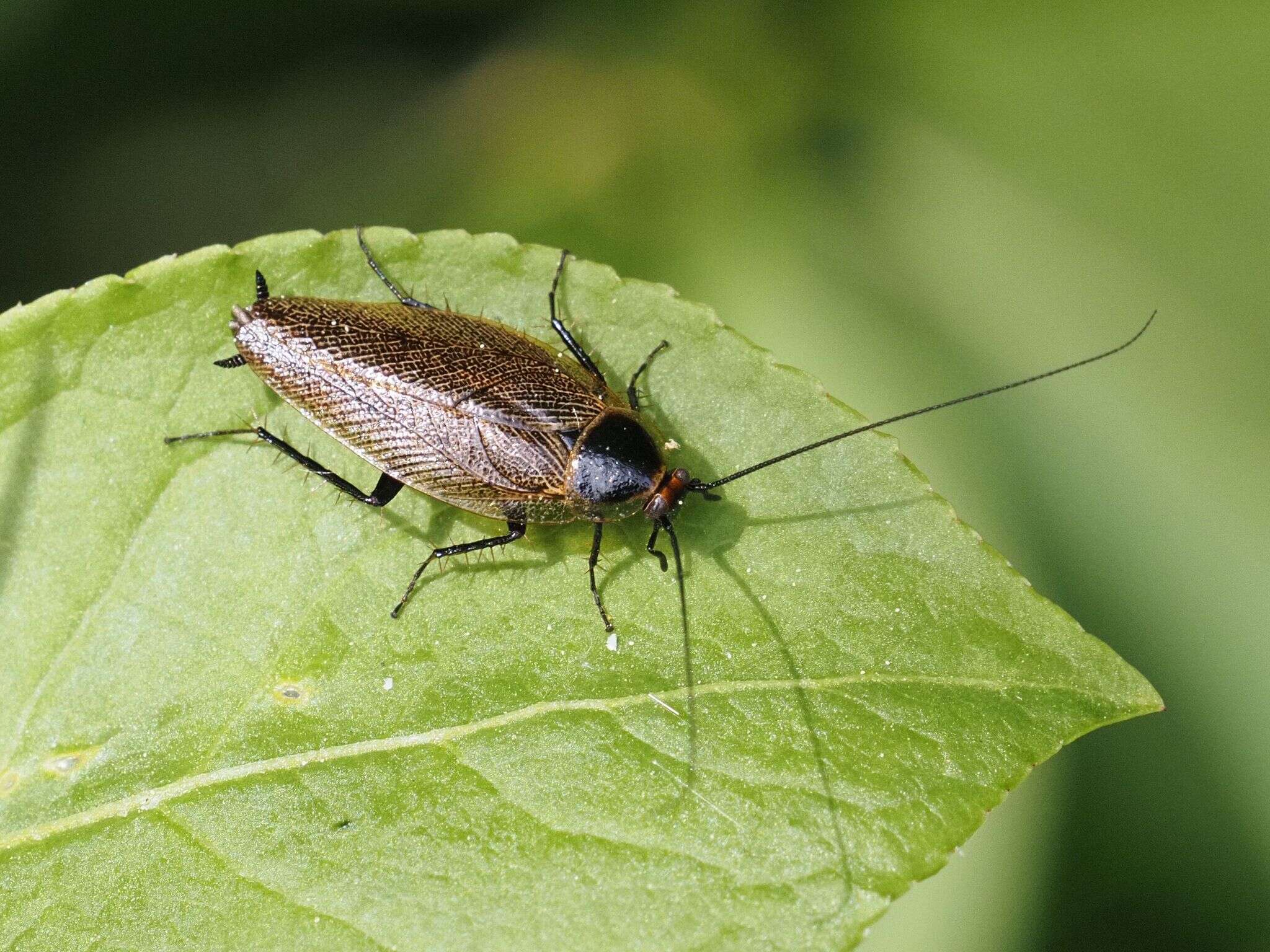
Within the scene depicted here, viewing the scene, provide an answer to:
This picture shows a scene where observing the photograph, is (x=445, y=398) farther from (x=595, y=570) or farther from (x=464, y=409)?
(x=595, y=570)

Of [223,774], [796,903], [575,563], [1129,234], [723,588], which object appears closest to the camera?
[796,903]

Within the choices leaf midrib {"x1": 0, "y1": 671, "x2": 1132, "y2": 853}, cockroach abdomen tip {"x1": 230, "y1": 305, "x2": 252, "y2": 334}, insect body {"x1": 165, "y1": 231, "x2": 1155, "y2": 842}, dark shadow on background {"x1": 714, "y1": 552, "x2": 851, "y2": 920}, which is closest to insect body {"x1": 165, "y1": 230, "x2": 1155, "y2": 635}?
insect body {"x1": 165, "y1": 231, "x2": 1155, "y2": 842}

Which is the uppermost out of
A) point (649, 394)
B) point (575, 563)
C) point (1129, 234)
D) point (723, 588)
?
point (1129, 234)

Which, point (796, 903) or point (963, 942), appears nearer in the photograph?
point (796, 903)

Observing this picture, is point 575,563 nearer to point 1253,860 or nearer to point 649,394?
point 649,394

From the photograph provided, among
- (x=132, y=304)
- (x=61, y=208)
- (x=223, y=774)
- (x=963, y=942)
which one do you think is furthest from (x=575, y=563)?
(x=61, y=208)

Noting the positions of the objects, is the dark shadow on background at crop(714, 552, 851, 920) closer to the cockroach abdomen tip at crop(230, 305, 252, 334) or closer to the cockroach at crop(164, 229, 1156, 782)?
the cockroach at crop(164, 229, 1156, 782)

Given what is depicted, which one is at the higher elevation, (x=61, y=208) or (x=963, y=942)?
(x=61, y=208)

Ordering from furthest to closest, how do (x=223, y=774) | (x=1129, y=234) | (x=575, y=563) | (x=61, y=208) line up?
1. (x=61, y=208)
2. (x=1129, y=234)
3. (x=575, y=563)
4. (x=223, y=774)

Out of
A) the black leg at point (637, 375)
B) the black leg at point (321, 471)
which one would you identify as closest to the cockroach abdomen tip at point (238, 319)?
the black leg at point (321, 471)
